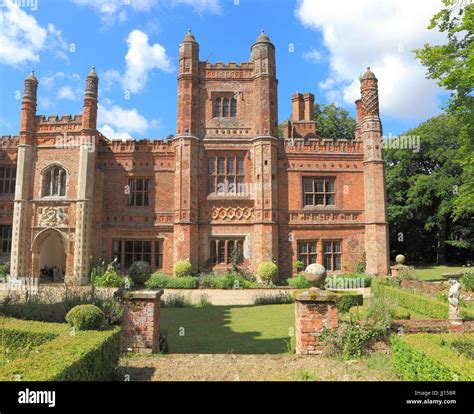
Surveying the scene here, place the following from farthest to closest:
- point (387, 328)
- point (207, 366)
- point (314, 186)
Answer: point (314, 186), point (387, 328), point (207, 366)

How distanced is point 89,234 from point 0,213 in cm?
758

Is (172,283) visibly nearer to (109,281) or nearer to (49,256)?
(109,281)

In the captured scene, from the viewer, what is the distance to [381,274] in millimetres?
21766

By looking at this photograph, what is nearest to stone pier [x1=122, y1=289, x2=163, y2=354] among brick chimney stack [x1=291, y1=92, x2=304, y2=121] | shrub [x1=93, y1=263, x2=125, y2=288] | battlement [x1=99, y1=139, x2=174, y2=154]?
shrub [x1=93, y1=263, x2=125, y2=288]

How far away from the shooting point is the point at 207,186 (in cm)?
2238

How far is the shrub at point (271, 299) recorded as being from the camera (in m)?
15.7

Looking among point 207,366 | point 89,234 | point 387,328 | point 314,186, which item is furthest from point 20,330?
point 314,186

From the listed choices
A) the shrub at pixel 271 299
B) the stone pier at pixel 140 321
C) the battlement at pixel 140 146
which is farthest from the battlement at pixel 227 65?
the stone pier at pixel 140 321

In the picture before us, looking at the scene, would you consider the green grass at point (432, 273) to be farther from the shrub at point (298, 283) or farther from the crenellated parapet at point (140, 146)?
the crenellated parapet at point (140, 146)

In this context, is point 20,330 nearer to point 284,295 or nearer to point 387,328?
point 387,328

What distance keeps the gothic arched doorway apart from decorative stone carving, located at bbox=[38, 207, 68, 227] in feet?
1.40

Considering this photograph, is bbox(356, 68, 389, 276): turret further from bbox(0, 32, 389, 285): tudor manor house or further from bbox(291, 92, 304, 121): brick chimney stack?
bbox(291, 92, 304, 121): brick chimney stack

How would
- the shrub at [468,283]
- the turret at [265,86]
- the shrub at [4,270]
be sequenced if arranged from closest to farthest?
1. the shrub at [468,283]
2. the shrub at [4,270]
3. the turret at [265,86]

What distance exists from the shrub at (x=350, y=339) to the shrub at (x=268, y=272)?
485 inches
